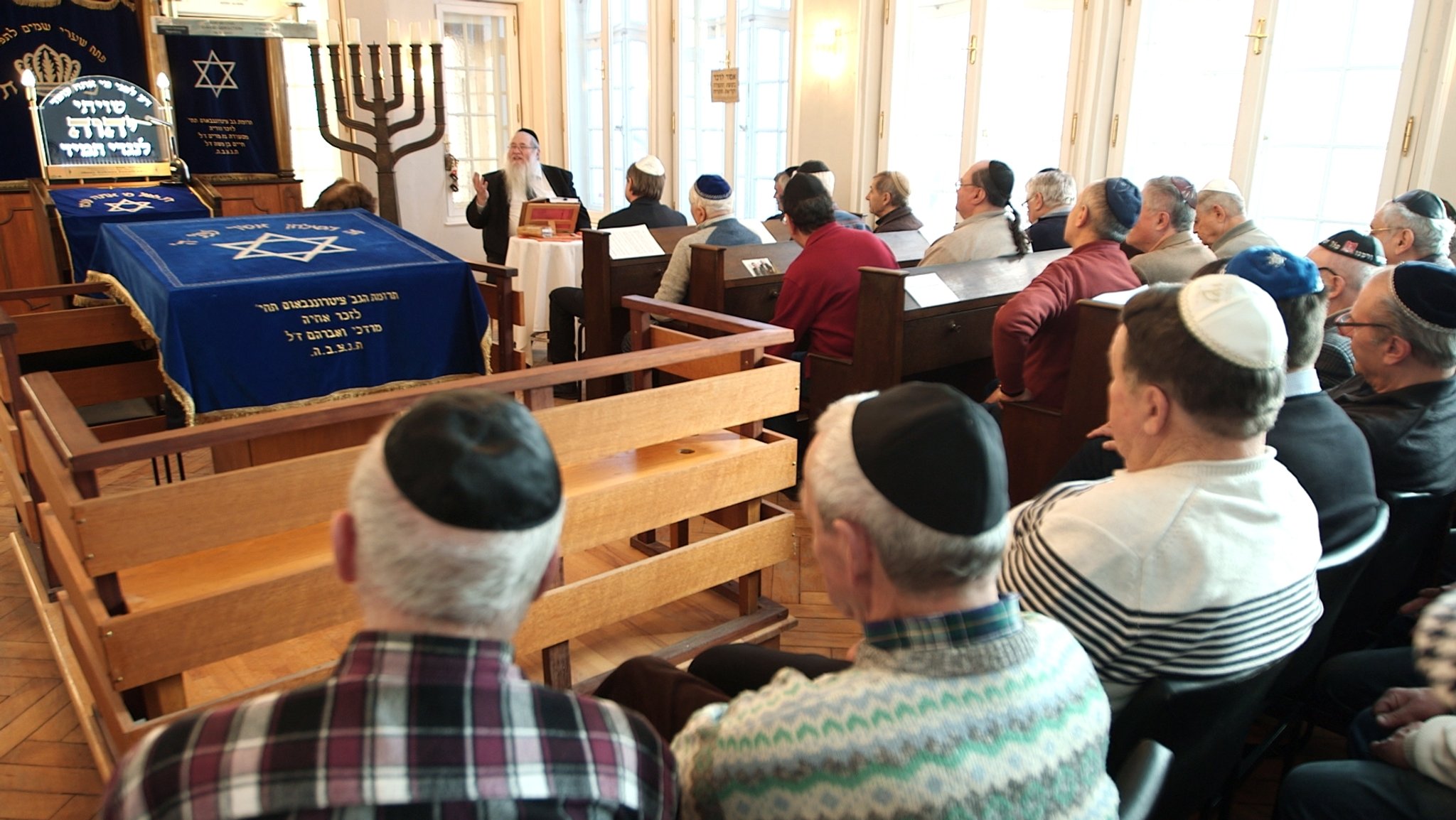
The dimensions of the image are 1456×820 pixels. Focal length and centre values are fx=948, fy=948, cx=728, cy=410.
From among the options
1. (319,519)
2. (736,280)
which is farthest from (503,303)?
(319,519)

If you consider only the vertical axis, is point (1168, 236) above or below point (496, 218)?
above

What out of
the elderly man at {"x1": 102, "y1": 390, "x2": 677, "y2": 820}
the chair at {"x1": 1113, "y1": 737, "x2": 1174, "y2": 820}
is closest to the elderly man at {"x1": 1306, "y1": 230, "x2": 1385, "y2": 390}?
the chair at {"x1": 1113, "y1": 737, "x2": 1174, "y2": 820}

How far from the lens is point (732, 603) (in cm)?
256

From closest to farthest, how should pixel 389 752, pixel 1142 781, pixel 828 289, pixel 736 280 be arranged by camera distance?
pixel 389 752
pixel 1142 781
pixel 828 289
pixel 736 280

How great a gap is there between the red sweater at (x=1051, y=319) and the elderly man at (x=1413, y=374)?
91cm

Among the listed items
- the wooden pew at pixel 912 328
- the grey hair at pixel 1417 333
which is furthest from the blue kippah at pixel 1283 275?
the wooden pew at pixel 912 328

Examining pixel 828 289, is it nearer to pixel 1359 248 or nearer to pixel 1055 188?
pixel 1055 188

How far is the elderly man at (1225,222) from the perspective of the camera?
357 cm

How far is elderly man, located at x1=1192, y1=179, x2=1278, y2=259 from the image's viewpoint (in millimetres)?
3570

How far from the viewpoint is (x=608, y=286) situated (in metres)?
4.23

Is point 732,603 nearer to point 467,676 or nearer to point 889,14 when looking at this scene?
point 467,676

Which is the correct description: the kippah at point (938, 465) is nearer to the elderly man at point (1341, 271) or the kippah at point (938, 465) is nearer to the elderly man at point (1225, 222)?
the elderly man at point (1341, 271)

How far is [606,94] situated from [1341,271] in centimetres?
677

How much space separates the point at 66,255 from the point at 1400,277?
545cm
